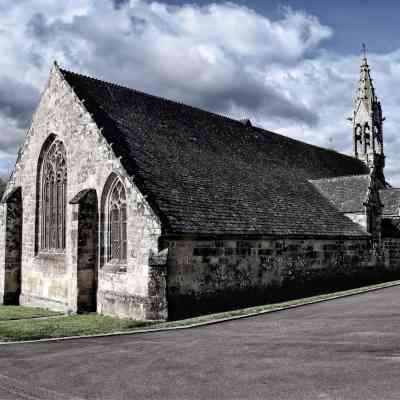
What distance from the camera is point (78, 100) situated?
1789cm

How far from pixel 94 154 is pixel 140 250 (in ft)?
13.9

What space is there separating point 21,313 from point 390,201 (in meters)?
21.6

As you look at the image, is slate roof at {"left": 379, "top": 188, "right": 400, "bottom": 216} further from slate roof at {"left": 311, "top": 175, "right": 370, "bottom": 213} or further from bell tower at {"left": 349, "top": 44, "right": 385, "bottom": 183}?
bell tower at {"left": 349, "top": 44, "right": 385, "bottom": 183}

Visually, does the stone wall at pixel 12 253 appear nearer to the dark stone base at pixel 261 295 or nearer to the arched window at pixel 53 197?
the arched window at pixel 53 197

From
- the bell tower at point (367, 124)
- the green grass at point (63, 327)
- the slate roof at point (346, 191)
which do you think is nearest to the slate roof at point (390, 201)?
the slate roof at point (346, 191)

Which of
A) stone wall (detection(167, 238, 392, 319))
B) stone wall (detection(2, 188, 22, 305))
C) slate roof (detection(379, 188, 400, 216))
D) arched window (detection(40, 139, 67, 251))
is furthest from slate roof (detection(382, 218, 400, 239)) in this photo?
stone wall (detection(2, 188, 22, 305))

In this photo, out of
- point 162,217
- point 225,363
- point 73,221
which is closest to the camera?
point 225,363

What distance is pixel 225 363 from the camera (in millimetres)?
8125

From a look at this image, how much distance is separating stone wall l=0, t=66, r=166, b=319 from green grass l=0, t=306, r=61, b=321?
0.42 metres

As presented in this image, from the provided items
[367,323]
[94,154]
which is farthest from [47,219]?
[367,323]

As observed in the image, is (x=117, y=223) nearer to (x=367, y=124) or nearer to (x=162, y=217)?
(x=162, y=217)

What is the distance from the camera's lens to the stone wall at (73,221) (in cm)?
1499

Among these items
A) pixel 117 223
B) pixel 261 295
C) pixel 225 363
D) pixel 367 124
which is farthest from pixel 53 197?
pixel 367 124

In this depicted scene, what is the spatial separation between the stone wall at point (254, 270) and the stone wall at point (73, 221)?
3.88ft
